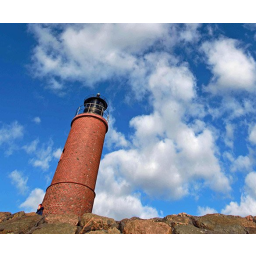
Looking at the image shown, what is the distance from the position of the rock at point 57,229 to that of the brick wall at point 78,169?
4.33 m

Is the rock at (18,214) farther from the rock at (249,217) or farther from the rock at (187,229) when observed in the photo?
the rock at (249,217)

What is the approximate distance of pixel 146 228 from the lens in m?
6.94

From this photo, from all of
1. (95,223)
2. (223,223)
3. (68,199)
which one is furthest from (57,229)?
(223,223)

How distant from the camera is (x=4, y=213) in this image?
10352 mm

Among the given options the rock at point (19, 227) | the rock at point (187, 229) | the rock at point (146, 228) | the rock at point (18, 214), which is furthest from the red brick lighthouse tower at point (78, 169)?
the rock at point (187, 229)

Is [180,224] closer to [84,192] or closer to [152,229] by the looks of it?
[152,229]

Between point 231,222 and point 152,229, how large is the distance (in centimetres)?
312

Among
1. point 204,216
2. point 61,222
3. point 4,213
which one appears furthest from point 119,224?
point 4,213

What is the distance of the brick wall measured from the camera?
11.9 meters

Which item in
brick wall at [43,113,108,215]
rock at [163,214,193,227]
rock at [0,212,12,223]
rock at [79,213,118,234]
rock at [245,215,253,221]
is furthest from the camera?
brick wall at [43,113,108,215]

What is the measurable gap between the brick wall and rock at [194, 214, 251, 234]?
263 inches

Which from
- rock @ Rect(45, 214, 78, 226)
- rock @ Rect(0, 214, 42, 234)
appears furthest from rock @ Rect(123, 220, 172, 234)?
rock @ Rect(0, 214, 42, 234)

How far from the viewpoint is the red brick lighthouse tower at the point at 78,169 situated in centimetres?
1191

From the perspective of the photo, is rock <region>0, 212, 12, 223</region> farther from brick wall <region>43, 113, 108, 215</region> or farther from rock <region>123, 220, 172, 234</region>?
rock <region>123, 220, 172, 234</region>
